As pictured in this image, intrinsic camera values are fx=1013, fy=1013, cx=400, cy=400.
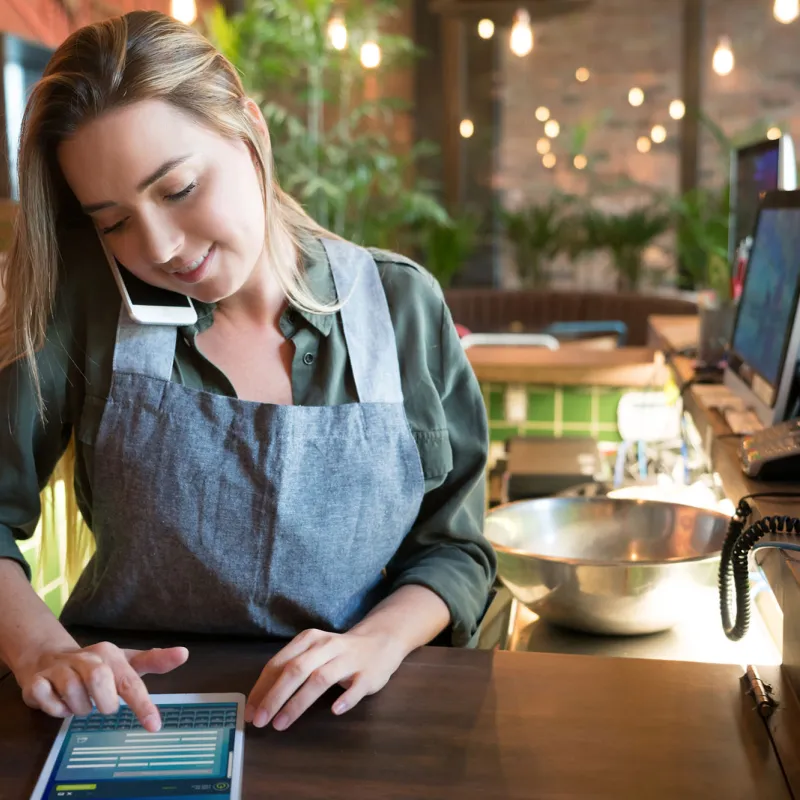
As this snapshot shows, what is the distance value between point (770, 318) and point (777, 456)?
0.46 metres

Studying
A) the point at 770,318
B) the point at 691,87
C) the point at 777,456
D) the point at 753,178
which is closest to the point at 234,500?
the point at 777,456

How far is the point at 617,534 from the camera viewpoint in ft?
5.22

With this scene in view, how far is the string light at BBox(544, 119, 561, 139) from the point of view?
25.4 ft

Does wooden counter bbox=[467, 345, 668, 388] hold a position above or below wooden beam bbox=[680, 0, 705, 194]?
below

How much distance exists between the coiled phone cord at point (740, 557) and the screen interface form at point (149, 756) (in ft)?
1.90

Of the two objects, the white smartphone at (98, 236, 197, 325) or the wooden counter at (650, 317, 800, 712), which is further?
the white smartphone at (98, 236, 197, 325)

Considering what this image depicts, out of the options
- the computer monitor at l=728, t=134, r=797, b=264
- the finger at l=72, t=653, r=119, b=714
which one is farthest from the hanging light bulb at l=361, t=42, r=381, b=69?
the finger at l=72, t=653, r=119, b=714

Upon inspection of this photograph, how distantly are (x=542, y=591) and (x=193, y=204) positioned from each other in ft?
2.22

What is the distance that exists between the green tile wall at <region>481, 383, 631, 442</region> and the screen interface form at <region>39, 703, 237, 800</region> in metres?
2.23

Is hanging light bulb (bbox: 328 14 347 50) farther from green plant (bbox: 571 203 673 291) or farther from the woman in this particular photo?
the woman

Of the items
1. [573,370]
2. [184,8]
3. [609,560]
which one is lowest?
[573,370]

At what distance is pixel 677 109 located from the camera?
24.6ft

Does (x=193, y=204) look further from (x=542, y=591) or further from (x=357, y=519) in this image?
(x=542, y=591)

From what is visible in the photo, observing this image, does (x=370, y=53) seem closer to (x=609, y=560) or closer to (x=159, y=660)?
(x=609, y=560)
